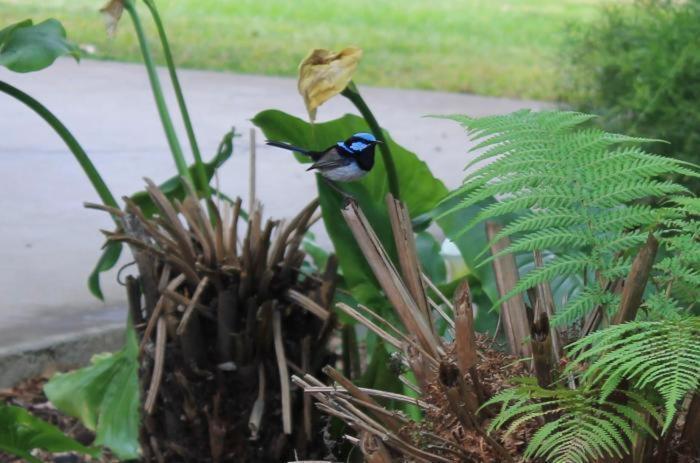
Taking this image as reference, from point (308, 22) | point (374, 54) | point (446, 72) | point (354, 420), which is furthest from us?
point (308, 22)

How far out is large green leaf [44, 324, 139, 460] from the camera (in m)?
3.27

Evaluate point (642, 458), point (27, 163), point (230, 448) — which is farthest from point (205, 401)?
point (27, 163)

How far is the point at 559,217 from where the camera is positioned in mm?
1497

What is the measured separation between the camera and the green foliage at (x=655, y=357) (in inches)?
48.3

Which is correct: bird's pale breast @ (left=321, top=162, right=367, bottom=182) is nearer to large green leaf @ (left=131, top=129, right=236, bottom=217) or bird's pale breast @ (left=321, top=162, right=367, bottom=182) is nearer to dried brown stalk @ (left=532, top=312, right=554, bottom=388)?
large green leaf @ (left=131, top=129, right=236, bottom=217)

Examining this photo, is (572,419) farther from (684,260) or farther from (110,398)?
(110,398)

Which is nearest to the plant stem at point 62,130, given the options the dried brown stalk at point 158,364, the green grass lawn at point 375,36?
the dried brown stalk at point 158,364

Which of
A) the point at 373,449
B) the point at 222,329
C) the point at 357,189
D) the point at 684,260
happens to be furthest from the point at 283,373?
the point at 684,260

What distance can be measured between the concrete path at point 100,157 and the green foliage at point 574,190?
3.56 meters

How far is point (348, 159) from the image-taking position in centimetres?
257

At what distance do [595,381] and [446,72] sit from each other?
1159cm

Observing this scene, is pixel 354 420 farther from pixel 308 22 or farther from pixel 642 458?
pixel 308 22

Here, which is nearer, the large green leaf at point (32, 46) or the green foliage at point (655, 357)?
the green foliage at point (655, 357)

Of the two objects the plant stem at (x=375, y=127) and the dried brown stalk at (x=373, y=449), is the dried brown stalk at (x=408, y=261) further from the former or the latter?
the plant stem at (x=375, y=127)
